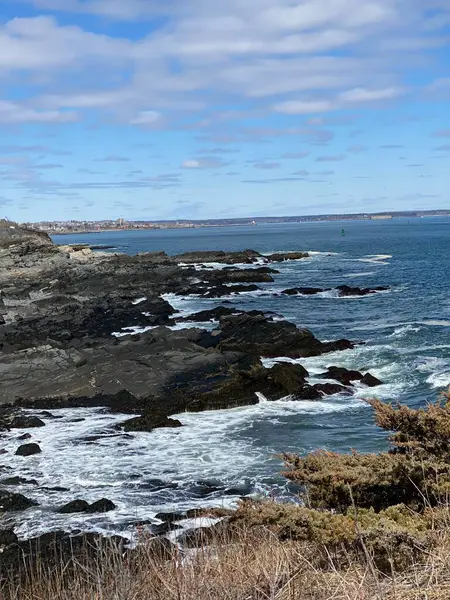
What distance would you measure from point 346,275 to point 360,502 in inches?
2435

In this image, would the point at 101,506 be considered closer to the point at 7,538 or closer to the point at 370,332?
the point at 7,538

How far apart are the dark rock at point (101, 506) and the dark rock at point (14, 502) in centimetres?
136

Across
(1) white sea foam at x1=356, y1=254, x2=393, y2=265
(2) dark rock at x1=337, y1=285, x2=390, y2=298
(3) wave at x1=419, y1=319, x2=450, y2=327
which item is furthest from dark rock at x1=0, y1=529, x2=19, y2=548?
(1) white sea foam at x1=356, y1=254, x2=393, y2=265

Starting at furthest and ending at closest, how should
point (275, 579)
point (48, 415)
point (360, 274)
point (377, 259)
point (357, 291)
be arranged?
point (377, 259) → point (360, 274) → point (357, 291) → point (48, 415) → point (275, 579)

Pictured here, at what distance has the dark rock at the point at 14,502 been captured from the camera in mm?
14320

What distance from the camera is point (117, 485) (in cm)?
1574

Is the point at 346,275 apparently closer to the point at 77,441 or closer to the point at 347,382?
the point at 347,382

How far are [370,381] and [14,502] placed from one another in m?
13.9

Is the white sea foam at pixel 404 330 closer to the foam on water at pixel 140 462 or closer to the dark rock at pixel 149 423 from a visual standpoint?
the foam on water at pixel 140 462

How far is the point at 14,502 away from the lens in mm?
14500

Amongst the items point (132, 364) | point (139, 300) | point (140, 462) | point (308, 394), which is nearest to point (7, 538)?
point (140, 462)

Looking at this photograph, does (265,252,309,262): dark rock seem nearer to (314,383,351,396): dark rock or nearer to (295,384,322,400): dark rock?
(314,383,351,396): dark rock

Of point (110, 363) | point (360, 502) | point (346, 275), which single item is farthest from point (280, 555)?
point (346, 275)

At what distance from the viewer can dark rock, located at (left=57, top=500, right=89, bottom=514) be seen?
14.1 m
